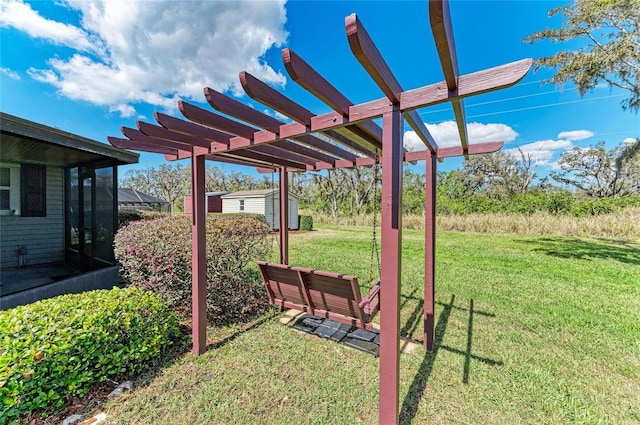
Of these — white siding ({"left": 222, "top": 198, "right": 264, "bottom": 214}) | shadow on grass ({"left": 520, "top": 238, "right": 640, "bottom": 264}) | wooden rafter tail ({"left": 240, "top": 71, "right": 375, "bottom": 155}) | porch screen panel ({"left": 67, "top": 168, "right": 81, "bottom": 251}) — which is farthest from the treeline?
porch screen panel ({"left": 67, "top": 168, "right": 81, "bottom": 251})

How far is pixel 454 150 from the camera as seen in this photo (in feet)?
10.4

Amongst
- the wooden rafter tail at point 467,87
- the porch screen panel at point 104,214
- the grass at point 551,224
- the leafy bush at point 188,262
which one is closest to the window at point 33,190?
the porch screen panel at point 104,214

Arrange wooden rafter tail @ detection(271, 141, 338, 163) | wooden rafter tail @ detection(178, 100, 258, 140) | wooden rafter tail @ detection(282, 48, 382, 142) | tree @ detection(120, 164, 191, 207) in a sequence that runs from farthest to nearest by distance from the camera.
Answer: tree @ detection(120, 164, 191, 207)
wooden rafter tail @ detection(271, 141, 338, 163)
wooden rafter tail @ detection(178, 100, 258, 140)
wooden rafter tail @ detection(282, 48, 382, 142)

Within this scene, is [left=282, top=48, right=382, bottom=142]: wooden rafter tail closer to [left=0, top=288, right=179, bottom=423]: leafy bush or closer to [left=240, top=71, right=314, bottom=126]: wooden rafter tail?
[left=240, top=71, right=314, bottom=126]: wooden rafter tail

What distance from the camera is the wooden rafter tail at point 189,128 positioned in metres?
2.04

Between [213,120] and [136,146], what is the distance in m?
1.53

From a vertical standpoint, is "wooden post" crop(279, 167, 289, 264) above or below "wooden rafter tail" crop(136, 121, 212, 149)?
below

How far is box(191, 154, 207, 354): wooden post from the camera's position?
288 cm

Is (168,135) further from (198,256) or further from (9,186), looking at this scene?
(9,186)

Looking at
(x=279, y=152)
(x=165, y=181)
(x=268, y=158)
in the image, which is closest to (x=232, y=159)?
(x=268, y=158)

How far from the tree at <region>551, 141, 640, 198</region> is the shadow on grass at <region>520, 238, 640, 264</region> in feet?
40.5

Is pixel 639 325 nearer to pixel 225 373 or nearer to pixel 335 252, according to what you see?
pixel 225 373

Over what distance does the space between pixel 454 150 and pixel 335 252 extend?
5.97 m

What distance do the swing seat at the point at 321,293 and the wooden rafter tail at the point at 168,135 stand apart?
5.15 ft
